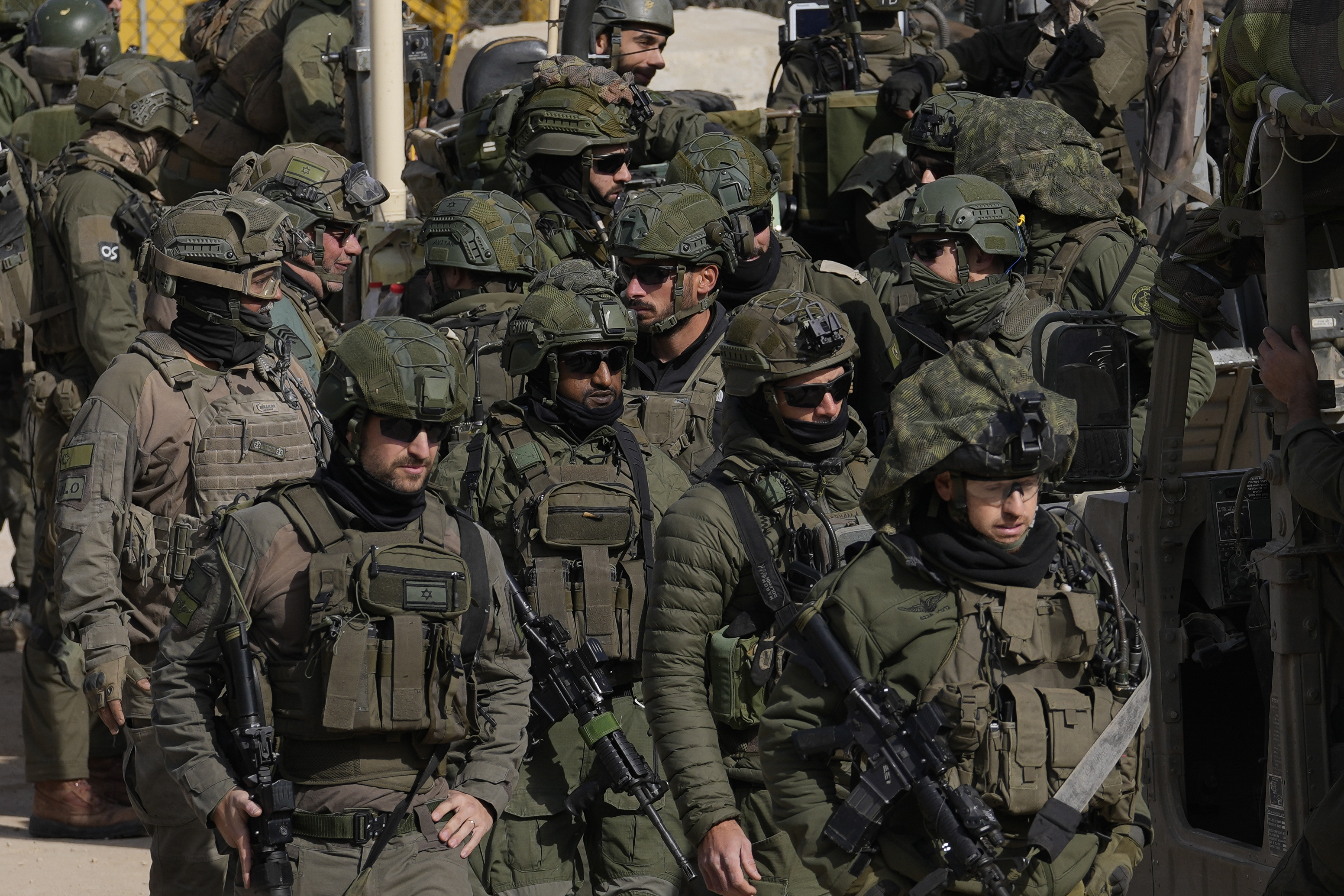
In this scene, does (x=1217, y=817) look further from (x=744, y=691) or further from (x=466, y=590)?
(x=466, y=590)

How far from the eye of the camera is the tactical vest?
6.05 meters

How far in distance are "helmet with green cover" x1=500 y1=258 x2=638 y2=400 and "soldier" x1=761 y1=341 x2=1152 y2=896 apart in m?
1.81

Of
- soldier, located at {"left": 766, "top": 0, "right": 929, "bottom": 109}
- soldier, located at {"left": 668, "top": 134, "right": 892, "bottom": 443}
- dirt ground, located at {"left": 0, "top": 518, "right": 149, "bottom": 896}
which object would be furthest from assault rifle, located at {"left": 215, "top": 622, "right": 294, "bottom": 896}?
soldier, located at {"left": 766, "top": 0, "right": 929, "bottom": 109}

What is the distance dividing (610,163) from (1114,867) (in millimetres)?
4797

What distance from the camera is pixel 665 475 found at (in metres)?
5.63

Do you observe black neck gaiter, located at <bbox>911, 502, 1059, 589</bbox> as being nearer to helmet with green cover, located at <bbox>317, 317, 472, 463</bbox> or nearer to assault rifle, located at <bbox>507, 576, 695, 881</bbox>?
helmet with green cover, located at <bbox>317, 317, 472, 463</bbox>

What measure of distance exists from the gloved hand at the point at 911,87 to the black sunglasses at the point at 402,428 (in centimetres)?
539

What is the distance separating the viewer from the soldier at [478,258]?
22.8 feet

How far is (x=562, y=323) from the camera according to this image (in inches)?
219

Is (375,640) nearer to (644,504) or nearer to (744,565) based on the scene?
(744,565)

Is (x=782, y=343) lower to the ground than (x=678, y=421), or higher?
higher

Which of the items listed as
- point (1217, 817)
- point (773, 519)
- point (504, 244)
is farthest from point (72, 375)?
point (1217, 817)

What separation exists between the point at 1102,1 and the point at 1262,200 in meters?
4.51

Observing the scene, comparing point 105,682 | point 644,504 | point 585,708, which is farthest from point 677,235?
point 105,682
